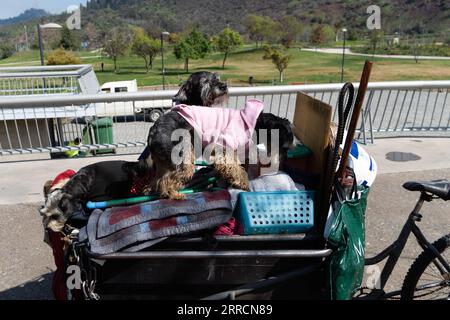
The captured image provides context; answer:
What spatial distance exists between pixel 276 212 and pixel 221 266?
0.40 metres

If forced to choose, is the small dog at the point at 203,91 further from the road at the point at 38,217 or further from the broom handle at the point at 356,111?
the road at the point at 38,217

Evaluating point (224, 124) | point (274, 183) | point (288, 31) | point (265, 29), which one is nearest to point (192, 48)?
point (265, 29)

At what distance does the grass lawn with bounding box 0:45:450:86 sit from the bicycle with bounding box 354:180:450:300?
38.6 m

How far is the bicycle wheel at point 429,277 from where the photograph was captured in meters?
2.72

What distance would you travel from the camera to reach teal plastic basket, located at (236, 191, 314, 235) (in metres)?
2.31

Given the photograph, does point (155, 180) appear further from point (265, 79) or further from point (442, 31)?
point (442, 31)

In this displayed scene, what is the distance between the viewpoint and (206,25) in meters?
140

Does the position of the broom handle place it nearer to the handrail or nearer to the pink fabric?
the pink fabric

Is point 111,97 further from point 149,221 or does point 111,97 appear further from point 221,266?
point 221,266

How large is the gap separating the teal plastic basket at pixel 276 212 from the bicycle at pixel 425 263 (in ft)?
2.90

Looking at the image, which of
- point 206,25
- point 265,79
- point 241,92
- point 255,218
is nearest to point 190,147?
point 255,218

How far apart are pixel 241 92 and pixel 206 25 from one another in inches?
5508

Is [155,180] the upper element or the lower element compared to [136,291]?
upper

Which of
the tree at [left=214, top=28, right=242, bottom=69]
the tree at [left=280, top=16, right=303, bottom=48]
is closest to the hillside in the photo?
the tree at [left=280, top=16, right=303, bottom=48]
